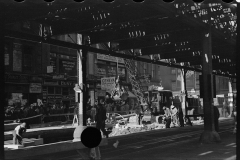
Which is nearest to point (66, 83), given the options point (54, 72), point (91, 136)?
point (54, 72)

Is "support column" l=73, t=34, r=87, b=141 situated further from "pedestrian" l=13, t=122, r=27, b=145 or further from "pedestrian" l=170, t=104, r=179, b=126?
"pedestrian" l=170, t=104, r=179, b=126

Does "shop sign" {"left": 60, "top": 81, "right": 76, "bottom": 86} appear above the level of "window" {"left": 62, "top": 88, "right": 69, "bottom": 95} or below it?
above

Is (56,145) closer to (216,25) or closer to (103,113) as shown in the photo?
(103,113)

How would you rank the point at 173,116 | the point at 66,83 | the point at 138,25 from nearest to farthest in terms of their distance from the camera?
1. the point at 138,25
2. the point at 66,83
3. the point at 173,116

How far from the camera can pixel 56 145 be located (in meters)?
9.32

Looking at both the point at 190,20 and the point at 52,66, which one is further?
the point at 52,66

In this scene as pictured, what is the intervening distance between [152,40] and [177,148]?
725 cm

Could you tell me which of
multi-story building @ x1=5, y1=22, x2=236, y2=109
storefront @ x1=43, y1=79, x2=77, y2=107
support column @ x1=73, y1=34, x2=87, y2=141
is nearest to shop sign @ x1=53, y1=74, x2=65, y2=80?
multi-story building @ x1=5, y1=22, x2=236, y2=109

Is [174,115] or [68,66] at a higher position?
[68,66]


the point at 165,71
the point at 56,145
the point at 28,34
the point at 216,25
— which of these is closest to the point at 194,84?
the point at 165,71

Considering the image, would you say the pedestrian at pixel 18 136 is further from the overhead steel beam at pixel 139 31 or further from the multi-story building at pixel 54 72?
the overhead steel beam at pixel 139 31

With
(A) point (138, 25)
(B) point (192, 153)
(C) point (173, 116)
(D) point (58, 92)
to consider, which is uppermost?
(A) point (138, 25)

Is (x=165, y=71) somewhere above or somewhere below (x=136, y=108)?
above

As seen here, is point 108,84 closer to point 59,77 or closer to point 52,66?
point 52,66
